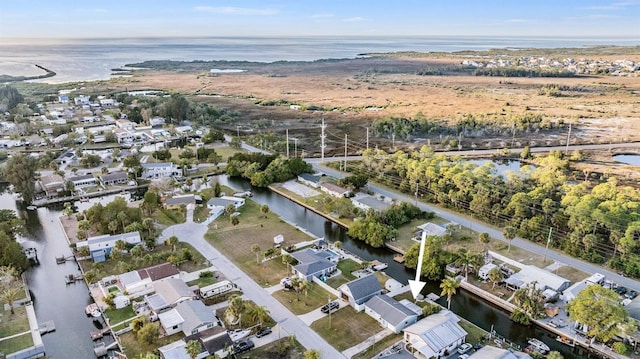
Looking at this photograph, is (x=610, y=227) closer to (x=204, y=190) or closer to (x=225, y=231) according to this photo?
(x=225, y=231)

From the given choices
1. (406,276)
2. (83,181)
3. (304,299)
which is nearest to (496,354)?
(406,276)

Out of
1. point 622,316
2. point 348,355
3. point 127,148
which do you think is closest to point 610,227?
point 622,316

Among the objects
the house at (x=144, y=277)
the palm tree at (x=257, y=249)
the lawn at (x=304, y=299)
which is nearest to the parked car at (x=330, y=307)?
the lawn at (x=304, y=299)

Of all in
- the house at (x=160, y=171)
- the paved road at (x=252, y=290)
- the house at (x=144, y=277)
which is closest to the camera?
the paved road at (x=252, y=290)

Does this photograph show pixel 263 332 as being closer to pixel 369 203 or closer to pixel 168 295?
pixel 168 295

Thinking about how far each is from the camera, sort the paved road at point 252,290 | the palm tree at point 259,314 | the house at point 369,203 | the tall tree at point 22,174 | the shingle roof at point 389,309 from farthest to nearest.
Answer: the tall tree at point 22,174 → the house at point 369,203 → the shingle roof at point 389,309 → the palm tree at point 259,314 → the paved road at point 252,290

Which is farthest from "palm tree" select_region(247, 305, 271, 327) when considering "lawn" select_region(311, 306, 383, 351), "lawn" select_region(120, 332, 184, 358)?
"lawn" select_region(120, 332, 184, 358)

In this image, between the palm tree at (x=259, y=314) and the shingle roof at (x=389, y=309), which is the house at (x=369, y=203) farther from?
the palm tree at (x=259, y=314)
